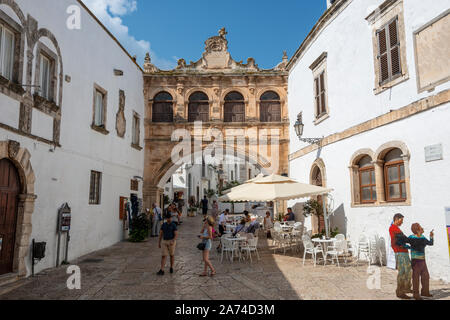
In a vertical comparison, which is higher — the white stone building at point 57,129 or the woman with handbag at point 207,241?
the white stone building at point 57,129

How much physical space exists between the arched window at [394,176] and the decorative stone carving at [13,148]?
851cm

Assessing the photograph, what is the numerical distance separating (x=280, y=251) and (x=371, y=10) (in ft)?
24.8

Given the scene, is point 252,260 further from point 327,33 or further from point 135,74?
point 135,74

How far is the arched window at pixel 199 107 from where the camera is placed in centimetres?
1698

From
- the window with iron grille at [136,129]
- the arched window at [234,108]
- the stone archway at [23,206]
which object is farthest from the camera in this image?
the arched window at [234,108]

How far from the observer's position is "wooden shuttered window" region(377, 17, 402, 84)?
316 inches

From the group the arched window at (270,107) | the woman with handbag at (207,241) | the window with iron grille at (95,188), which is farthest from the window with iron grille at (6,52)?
the arched window at (270,107)

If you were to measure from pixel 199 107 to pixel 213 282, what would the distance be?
11.4m

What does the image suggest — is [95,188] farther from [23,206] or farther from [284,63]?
[284,63]

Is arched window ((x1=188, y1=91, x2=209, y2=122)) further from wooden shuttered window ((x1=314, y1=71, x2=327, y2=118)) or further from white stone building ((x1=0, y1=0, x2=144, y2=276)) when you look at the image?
wooden shuttered window ((x1=314, y1=71, x2=327, y2=118))

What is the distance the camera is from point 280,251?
1089cm

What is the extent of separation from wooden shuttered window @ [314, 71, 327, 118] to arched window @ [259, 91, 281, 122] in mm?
4531

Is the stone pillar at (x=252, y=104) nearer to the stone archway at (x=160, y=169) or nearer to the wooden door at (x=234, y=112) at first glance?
the wooden door at (x=234, y=112)

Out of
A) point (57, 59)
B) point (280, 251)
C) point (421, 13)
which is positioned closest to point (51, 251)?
point (57, 59)
